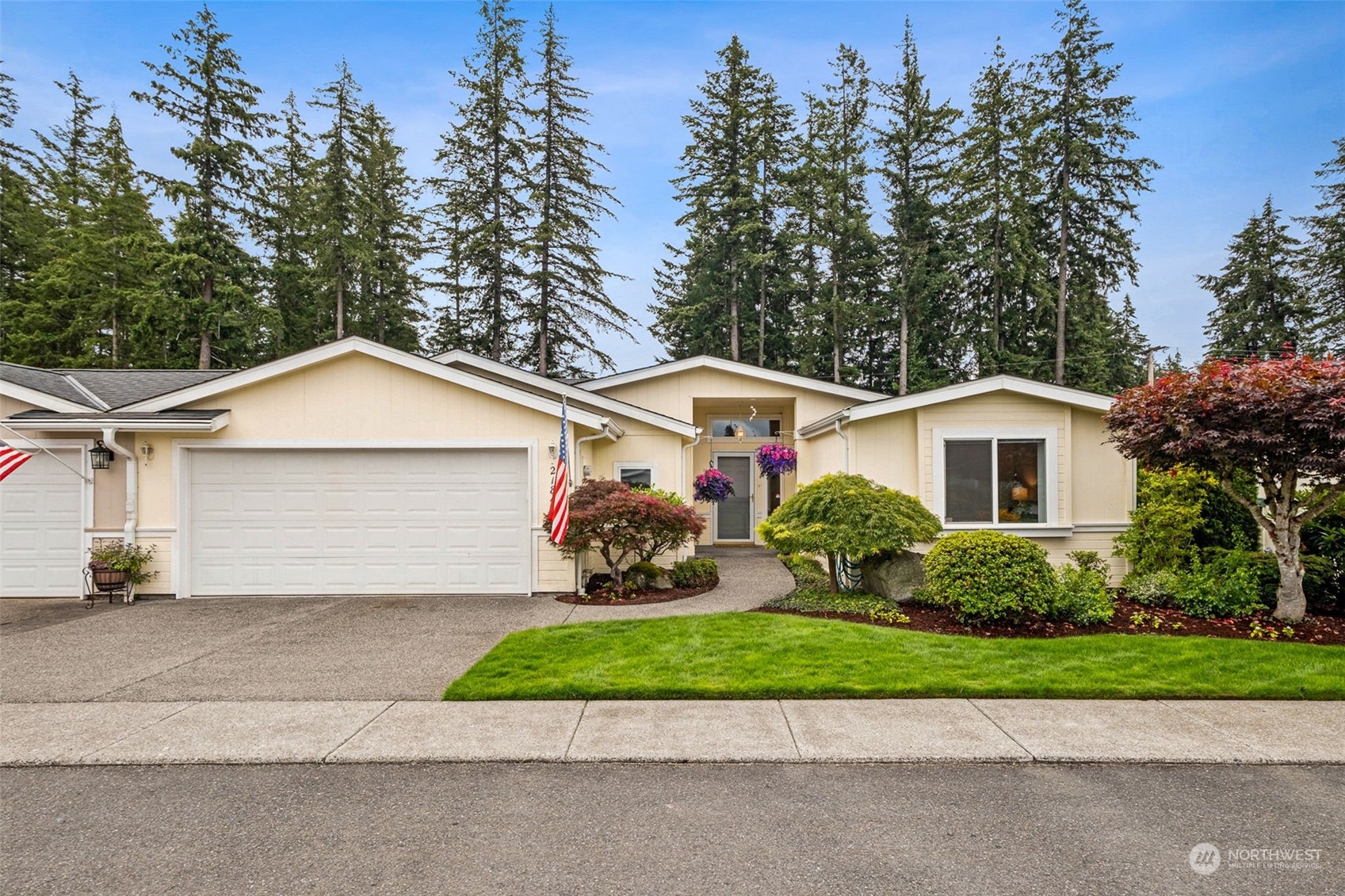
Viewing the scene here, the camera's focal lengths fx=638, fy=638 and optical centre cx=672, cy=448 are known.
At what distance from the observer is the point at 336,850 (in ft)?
10.1

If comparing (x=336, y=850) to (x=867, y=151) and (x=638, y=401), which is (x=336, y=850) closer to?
(x=638, y=401)

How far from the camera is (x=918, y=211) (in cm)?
2161

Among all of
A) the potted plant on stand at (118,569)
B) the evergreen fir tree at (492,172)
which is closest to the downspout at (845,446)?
the potted plant on stand at (118,569)

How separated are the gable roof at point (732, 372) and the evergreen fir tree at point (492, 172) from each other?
392 inches

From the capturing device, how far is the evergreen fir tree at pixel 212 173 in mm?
18656

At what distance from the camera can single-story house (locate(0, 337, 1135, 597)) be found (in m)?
9.36

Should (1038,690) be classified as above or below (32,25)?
below

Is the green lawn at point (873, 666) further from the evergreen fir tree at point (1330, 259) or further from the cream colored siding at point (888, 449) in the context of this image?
the evergreen fir tree at point (1330, 259)

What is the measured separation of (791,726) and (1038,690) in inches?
88.8

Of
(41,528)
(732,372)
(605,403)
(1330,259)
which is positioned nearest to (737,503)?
(732,372)

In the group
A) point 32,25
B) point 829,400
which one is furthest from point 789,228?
point 32,25

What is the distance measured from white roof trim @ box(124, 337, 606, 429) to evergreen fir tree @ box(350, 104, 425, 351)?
44.2 feet

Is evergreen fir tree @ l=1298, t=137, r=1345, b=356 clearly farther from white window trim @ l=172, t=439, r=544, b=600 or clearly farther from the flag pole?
the flag pole

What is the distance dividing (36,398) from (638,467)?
9.17 meters
